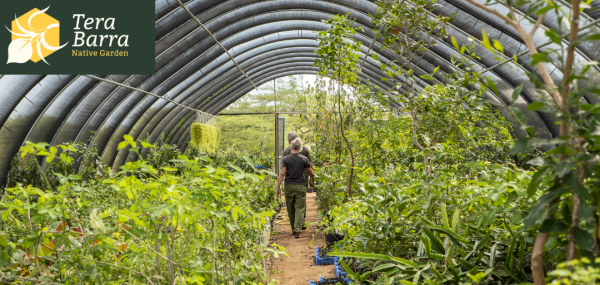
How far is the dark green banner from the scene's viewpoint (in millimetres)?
4988

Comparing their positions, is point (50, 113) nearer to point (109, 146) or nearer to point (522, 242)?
point (109, 146)

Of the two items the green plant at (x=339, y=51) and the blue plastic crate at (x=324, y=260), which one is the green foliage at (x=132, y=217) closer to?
the blue plastic crate at (x=324, y=260)

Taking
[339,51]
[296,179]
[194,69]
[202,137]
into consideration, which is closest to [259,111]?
[202,137]

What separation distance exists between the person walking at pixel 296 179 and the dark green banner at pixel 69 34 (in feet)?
9.11

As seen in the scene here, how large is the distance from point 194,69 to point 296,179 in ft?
15.4

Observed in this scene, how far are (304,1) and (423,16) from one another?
4595 mm

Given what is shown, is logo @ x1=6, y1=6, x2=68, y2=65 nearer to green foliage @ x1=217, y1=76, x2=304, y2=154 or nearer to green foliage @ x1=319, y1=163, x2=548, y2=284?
green foliage @ x1=319, y1=163, x2=548, y2=284

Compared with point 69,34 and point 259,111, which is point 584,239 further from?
point 259,111

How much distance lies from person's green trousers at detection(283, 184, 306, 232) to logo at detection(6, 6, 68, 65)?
12.4 feet

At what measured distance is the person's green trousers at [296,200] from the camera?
5.59 m

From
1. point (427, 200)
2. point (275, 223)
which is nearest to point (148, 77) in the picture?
point (275, 223)

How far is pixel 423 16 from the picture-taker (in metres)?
3.24

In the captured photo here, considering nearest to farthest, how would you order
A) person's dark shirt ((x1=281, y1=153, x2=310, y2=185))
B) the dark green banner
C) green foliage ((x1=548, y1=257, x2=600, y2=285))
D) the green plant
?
green foliage ((x1=548, y1=257, x2=600, y2=285)) < the green plant < the dark green banner < person's dark shirt ((x1=281, y1=153, x2=310, y2=185))

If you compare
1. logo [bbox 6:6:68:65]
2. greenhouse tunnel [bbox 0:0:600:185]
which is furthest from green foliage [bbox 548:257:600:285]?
logo [bbox 6:6:68:65]
